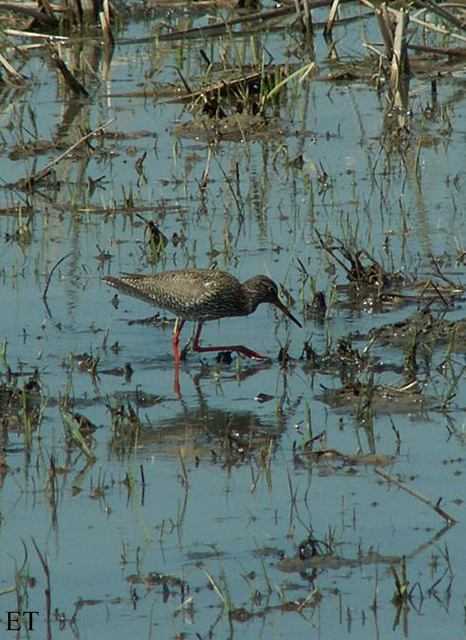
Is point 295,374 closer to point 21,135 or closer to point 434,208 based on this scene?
point 434,208

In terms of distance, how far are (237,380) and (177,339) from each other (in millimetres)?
767

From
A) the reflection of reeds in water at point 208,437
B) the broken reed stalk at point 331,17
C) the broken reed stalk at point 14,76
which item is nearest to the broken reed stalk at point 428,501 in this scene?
the reflection of reeds in water at point 208,437

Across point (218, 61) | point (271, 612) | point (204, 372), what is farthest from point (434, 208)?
point (271, 612)

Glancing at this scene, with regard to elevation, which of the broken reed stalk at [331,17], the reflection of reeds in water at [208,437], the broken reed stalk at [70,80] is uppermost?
the broken reed stalk at [331,17]

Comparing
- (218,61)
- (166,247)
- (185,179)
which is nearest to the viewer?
(166,247)

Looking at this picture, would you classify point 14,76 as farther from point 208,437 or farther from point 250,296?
point 208,437

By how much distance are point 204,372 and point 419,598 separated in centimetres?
341

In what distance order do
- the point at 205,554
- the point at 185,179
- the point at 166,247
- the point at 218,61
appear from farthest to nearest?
the point at 218,61
the point at 185,179
the point at 166,247
the point at 205,554

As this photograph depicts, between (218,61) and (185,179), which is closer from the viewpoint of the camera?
(185,179)

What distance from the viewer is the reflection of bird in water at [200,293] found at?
983 centimetres

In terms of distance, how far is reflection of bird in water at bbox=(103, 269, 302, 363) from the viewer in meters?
9.83

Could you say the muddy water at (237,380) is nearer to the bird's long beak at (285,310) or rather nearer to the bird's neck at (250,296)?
the bird's long beak at (285,310)

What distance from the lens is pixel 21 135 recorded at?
14.1 metres

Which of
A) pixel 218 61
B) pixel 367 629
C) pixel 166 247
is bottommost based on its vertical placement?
pixel 367 629
